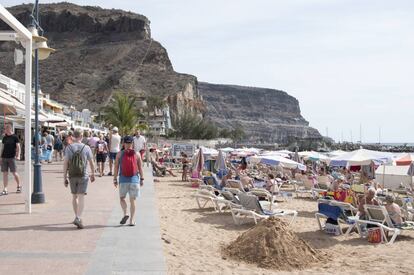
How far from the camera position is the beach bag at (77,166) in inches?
281

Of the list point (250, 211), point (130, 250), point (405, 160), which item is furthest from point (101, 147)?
point (405, 160)

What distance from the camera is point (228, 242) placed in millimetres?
8164

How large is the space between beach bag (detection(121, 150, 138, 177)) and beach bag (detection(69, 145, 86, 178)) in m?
0.56

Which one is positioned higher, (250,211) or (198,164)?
(198,164)

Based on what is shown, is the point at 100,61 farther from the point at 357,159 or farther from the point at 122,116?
the point at 357,159

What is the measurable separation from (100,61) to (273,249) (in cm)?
12189

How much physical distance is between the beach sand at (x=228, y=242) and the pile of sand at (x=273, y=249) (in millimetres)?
165

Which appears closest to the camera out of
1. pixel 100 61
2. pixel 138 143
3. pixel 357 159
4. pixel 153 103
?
pixel 357 159

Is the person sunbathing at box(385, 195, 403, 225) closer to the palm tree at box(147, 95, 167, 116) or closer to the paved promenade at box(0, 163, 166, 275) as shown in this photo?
the paved promenade at box(0, 163, 166, 275)

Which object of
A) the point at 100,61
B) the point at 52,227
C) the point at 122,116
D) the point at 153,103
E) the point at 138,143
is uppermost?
the point at 100,61

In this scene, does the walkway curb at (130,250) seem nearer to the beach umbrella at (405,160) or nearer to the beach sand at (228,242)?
the beach sand at (228,242)

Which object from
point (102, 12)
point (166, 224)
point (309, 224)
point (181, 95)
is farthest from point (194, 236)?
point (102, 12)

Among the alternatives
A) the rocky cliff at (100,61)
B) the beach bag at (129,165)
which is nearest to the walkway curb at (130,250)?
the beach bag at (129,165)

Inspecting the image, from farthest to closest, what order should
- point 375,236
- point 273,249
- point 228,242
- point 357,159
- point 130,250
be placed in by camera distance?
1. point 357,159
2. point 375,236
3. point 228,242
4. point 273,249
5. point 130,250
